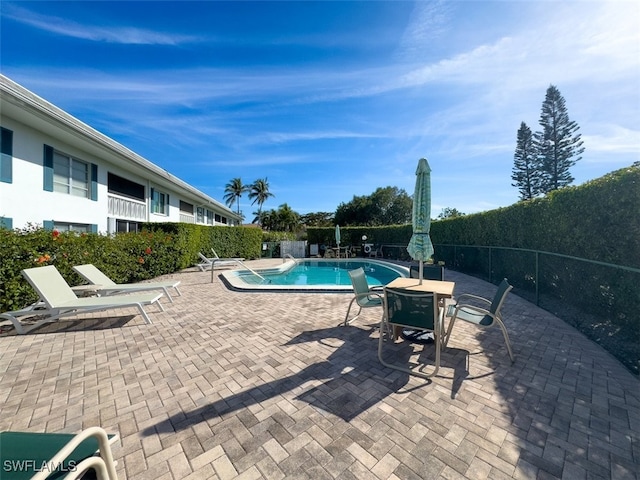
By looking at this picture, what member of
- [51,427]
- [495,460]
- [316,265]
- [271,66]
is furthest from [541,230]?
[316,265]

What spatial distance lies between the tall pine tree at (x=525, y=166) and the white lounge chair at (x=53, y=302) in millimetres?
36162

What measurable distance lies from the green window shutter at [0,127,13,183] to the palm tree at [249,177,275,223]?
49678 mm

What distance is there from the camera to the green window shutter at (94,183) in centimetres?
1015

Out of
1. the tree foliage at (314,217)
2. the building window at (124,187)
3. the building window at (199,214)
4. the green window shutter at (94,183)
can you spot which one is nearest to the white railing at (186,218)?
the building window at (199,214)

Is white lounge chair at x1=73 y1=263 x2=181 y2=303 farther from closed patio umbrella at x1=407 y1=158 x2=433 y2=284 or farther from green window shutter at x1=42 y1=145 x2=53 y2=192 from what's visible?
closed patio umbrella at x1=407 y1=158 x2=433 y2=284

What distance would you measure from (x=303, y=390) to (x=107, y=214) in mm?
12518

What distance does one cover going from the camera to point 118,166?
1180 cm

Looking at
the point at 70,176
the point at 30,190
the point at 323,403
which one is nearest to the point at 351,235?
the point at 70,176

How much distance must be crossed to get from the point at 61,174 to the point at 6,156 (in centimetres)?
197

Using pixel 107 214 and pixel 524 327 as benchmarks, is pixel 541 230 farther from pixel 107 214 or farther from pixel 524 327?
pixel 107 214

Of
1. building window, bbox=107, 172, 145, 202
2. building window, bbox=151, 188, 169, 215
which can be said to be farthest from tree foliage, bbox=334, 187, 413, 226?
building window, bbox=107, 172, 145, 202

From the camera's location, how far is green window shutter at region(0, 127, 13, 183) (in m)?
6.96

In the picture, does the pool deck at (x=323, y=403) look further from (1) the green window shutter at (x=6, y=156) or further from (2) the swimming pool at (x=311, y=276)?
(1) the green window shutter at (x=6, y=156)

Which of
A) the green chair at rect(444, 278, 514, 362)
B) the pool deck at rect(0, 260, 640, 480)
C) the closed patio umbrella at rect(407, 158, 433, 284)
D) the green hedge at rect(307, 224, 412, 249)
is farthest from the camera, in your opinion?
the green hedge at rect(307, 224, 412, 249)
